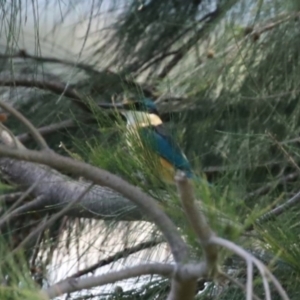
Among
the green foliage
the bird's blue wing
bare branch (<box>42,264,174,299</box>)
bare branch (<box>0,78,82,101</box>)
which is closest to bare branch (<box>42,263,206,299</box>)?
bare branch (<box>42,264,174,299</box>)

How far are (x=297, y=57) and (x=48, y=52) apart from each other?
467 mm

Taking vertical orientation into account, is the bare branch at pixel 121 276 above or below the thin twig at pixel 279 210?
below

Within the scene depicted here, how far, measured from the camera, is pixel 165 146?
0.86m

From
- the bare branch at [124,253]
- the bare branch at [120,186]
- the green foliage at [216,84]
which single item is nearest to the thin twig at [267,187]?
the green foliage at [216,84]

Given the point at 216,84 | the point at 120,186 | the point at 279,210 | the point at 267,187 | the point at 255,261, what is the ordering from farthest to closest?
the point at 216,84
the point at 267,187
the point at 279,210
the point at 120,186
the point at 255,261

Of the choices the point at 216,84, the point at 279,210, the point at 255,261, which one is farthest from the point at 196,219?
the point at 216,84

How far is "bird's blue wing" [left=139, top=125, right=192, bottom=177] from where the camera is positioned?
2.36 ft

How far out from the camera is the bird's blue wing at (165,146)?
72cm

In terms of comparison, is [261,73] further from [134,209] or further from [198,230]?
[198,230]

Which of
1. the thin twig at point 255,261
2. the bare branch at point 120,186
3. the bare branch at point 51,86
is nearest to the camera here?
the thin twig at point 255,261

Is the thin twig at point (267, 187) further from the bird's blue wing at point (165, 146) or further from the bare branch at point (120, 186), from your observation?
the bare branch at point (120, 186)

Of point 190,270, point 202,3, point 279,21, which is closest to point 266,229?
point 190,270

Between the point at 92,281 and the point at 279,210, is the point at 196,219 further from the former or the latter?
the point at 279,210

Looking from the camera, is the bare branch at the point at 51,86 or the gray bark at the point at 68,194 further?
the bare branch at the point at 51,86
